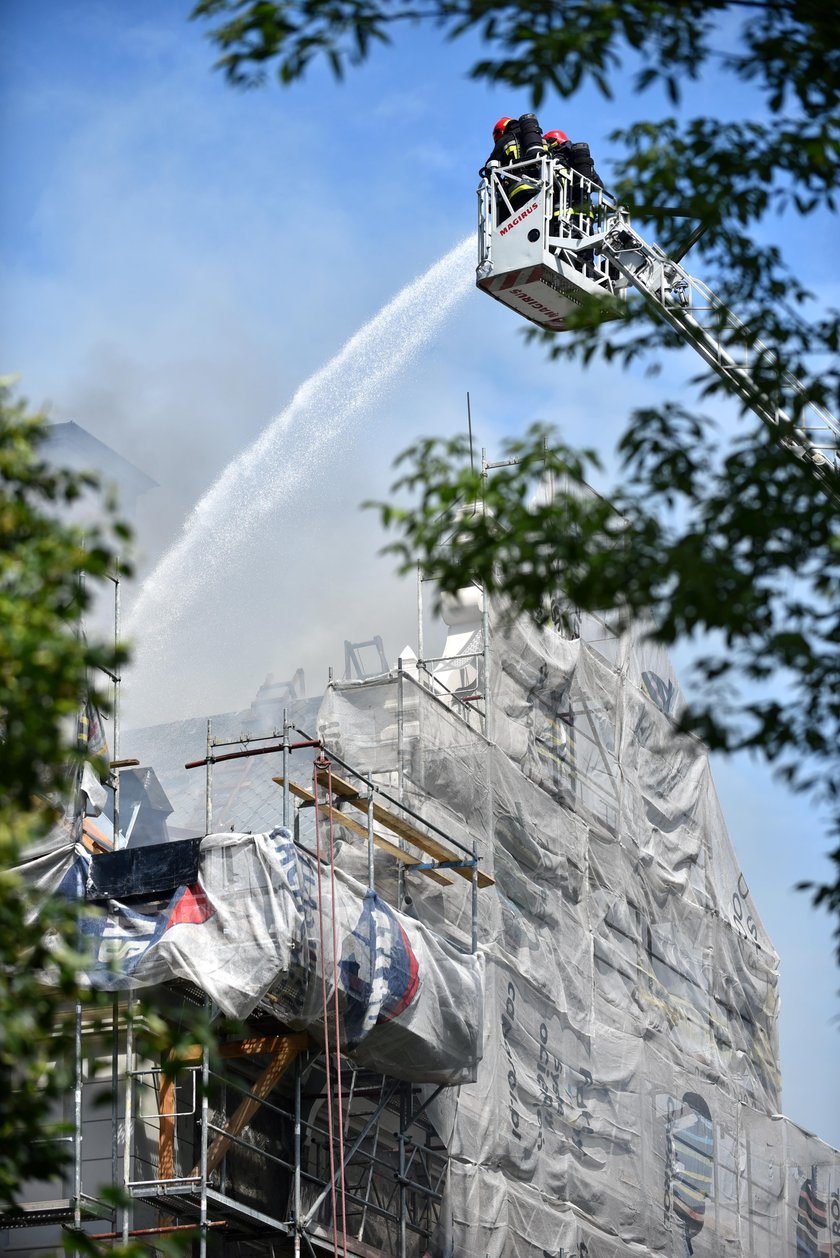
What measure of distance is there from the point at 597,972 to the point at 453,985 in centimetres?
691

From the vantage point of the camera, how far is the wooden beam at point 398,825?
22.0m

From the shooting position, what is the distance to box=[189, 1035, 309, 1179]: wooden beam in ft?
66.0

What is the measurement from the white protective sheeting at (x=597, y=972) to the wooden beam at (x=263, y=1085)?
114 inches

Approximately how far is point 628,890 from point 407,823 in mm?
7761

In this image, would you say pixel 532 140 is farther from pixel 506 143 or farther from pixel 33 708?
pixel 33 708

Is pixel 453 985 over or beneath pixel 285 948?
over

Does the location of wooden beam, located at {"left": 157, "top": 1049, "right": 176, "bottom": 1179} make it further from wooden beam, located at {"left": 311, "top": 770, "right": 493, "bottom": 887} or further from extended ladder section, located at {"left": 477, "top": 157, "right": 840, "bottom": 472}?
extended ladder section, located at {"left": 477, "top": 157, "right": 840, "bottom": 472}

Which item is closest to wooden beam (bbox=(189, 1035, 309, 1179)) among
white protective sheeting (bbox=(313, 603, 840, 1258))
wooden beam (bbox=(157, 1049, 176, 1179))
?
wooden beam (bbox=(157, 1049, 176, 1179))

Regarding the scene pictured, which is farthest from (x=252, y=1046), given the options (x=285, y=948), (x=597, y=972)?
(x=597, y=972)

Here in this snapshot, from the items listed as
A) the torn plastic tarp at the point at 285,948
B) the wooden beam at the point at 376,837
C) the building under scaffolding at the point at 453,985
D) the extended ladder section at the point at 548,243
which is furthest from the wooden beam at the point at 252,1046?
the extended ladder section at the point at 548,243

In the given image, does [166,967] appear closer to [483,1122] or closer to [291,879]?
[291,879]

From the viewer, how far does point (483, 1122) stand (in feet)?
77.4

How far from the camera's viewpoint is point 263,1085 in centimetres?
2062

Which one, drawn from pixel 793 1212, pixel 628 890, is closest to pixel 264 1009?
pixel 628 890
